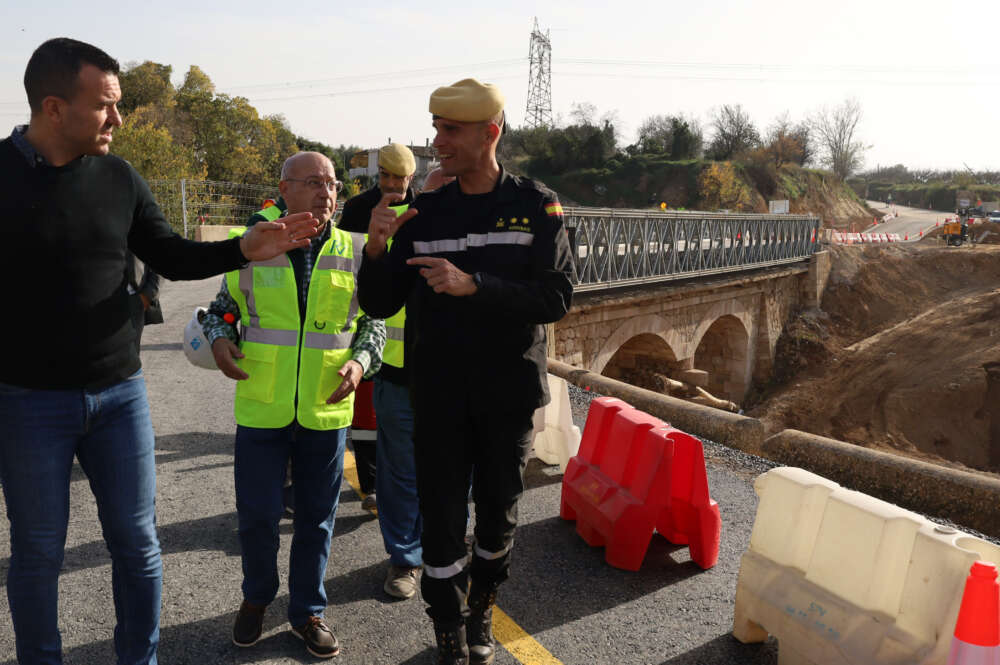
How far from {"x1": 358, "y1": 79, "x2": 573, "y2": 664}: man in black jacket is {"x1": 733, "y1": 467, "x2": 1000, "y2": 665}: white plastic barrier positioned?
3.34 feet

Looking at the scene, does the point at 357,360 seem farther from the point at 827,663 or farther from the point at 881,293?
the point at 881,293

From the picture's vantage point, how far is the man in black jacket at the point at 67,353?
1.90 metres

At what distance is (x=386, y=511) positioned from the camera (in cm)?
317

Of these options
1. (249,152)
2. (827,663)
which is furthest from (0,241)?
(249,152)

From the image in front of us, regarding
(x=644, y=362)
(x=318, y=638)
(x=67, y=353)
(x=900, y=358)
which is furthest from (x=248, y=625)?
(x=900, y=358)

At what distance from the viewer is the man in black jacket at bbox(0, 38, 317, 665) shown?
190 cm

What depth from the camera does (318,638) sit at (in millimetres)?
2562

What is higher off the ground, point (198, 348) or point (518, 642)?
point (198, 348)

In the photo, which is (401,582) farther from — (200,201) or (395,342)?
(200,201)

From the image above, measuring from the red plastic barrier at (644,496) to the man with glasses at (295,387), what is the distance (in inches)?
54.0

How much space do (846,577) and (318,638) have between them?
185cm

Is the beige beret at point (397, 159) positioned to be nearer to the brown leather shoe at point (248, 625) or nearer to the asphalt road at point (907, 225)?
the brown leather shoe at point (248, 625)

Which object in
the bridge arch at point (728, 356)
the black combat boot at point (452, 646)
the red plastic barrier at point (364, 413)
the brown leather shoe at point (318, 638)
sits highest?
the red plastic barrier at point (364, 413)

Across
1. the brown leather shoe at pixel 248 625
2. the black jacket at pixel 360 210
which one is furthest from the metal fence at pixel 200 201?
the brown leather shoe at pixel 248 625
